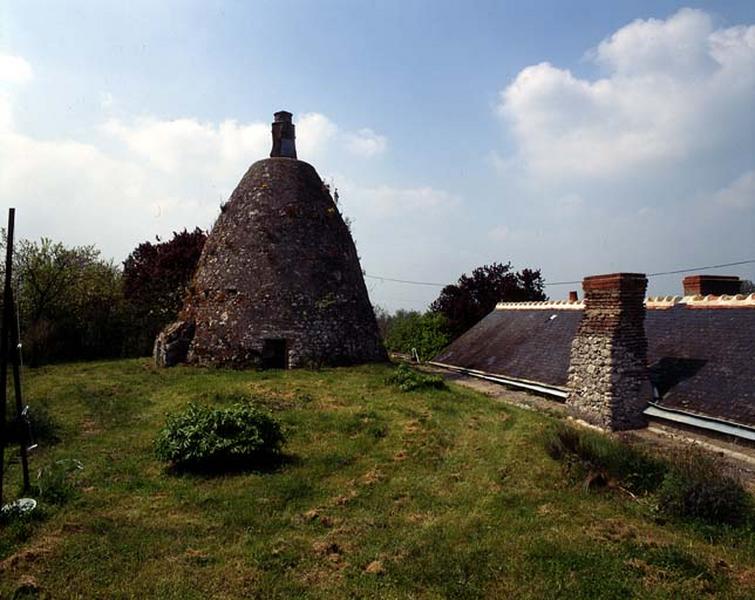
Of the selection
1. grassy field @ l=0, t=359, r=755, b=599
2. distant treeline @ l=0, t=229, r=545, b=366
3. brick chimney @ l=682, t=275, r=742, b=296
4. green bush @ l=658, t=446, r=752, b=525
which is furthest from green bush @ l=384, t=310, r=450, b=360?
green bush @ l=658, t=446, r=752, b=525

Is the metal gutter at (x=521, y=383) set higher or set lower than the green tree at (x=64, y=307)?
lower

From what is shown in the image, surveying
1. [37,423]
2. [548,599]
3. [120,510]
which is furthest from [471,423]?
[37,423]

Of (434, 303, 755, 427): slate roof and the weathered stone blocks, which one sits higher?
the weathered stone blocks

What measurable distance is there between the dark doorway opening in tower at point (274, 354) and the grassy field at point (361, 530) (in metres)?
6.88

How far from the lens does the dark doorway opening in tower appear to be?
17453 mm

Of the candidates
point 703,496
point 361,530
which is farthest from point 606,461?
point 361,530

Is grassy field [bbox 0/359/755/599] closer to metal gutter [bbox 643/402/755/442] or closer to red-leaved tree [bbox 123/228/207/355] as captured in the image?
metal gutter [bbox 643/402/755/442]

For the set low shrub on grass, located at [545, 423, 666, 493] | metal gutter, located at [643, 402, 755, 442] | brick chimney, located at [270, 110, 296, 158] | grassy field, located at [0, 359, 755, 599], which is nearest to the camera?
grassy field, located at [0, 359, 755, 599]

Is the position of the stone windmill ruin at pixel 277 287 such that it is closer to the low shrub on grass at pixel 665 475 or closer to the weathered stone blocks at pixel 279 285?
the weathered stone blocks at pixel 279 285

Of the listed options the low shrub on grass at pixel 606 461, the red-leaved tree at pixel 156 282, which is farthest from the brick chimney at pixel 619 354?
the red-leaved tree at pixel 156 282

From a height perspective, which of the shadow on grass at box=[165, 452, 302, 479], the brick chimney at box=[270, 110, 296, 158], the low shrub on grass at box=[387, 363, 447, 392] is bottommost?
the shadow on grass at box=[165, 452, 302, 479]

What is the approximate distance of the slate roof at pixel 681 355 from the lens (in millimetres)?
10250

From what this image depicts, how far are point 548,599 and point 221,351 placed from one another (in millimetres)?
14302

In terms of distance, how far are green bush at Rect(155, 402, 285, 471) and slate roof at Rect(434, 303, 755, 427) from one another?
8433 mm
